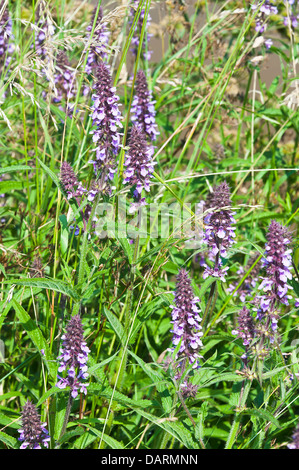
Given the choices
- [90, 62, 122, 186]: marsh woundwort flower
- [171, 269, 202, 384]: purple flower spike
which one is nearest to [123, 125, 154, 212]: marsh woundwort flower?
[90, 62, 122, 186]: marsh woundwort flower

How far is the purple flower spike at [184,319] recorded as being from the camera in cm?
259

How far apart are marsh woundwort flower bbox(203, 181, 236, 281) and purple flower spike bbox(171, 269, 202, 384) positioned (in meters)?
0.42

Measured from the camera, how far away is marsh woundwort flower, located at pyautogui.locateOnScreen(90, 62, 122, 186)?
2.70 metres

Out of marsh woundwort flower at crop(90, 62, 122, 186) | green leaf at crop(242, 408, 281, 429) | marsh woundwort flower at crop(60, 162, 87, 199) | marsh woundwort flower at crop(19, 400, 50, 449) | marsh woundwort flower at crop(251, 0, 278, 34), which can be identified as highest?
marsh woundwort flower at crop(251, 0, 278, 34)

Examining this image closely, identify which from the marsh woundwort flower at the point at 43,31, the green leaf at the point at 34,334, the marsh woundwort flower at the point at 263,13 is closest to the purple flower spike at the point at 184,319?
the green leaf at the point at 34,334

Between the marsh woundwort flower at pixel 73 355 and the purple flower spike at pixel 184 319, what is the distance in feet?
1.44

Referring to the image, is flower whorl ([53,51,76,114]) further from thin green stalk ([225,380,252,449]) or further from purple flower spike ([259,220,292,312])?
thin green stalk ([225,380,252,449])

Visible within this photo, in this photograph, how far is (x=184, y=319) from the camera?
2.64m

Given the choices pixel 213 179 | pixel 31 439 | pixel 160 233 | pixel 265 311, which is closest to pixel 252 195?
pixel 213 179

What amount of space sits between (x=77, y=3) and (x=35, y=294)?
346 cm

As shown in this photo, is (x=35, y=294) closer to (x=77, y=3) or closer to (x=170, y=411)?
(x=170, y=411)

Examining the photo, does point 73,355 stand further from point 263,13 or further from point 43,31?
point 263,13

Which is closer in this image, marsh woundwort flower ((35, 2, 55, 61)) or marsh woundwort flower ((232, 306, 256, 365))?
marsh woundwort flower ((232, 306, 256, 365))

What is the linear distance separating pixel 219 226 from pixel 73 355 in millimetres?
1031
